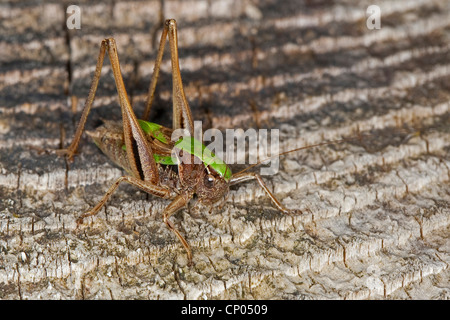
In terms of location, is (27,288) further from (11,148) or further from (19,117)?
(19,117)

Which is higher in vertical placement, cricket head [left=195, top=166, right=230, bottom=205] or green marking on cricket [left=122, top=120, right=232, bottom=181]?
green marking on cricket [left=122, top=120, right=232, bottom=181]

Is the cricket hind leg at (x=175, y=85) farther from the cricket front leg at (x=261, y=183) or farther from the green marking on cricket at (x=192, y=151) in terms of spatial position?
the cricket front leg at (x=261, y=183)

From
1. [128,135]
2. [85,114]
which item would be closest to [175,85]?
[128,135]

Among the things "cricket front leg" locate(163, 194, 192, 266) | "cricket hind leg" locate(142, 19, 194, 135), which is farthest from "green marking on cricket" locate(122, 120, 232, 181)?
A: "cricket front leg" locate(163, 194, 192, 266)

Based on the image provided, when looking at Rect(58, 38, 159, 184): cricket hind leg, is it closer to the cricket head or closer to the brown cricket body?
the brown cricket body

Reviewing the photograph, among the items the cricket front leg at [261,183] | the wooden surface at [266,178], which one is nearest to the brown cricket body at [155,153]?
the cricket front leg at [261,183]

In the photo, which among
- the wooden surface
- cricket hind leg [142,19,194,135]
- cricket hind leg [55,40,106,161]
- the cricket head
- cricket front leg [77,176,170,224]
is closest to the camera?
the wooden surface

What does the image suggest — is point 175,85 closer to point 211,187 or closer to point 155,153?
point 155,153
